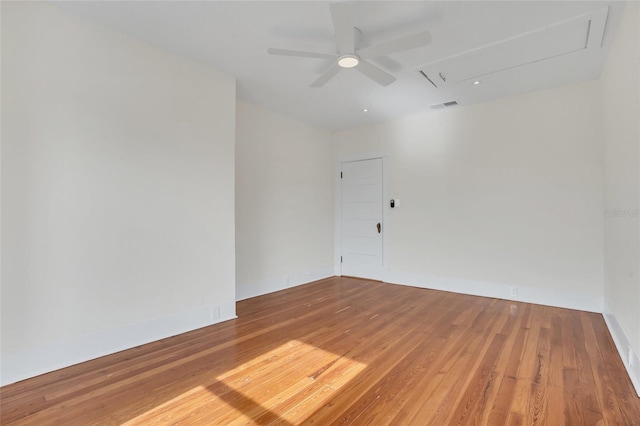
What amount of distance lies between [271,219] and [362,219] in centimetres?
178

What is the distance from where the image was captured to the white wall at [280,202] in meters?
4.31

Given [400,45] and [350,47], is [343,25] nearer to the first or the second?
[350,47]

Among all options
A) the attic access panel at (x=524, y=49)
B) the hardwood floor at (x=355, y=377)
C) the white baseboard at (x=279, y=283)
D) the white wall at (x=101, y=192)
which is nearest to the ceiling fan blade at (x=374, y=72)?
the attic access panel at (x=524, y=49)

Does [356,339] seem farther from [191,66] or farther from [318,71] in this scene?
[191,66]

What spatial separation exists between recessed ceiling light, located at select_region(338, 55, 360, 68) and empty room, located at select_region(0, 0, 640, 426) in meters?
0.02

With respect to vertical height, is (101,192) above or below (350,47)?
below

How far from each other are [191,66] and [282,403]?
10.7 ft

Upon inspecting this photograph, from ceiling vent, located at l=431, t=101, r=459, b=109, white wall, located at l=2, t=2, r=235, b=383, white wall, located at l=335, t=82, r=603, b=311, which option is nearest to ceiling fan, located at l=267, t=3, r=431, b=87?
white wall, located at l=2, t=2, r=235, b=383

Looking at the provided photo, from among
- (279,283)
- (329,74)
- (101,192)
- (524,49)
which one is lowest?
(279,283)

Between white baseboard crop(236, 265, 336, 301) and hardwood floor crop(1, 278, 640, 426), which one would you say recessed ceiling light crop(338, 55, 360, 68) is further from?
white baseboard crop(236, 265, 336, 301)

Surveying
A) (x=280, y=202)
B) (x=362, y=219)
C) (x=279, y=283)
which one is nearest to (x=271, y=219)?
(x=280, y=202)

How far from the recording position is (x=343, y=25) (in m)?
2.19

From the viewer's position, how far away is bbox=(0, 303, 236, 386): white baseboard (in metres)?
2.12

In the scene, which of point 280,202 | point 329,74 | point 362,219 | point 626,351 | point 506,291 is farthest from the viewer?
point 362,219
